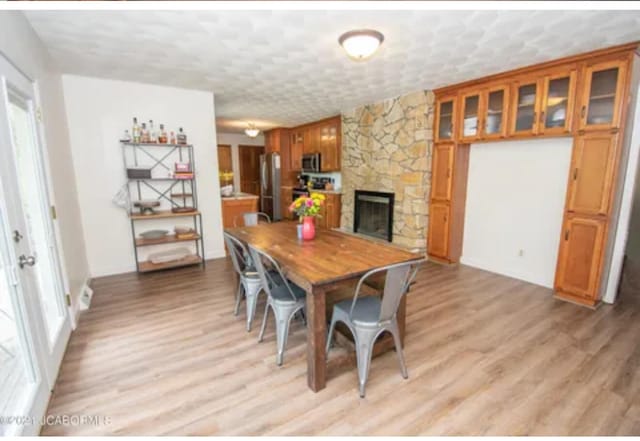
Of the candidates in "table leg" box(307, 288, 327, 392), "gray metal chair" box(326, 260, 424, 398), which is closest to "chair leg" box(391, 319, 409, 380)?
"gray metal chair" box(326, 260, 424, 398)

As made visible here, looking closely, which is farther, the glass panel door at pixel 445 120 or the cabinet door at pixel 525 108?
the glass panel door at pixel 445 120

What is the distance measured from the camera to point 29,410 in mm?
1611

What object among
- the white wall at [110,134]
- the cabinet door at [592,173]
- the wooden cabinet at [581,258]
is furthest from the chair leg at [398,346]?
the white wall at [110,134]

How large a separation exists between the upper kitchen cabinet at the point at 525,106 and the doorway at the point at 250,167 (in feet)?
24.4

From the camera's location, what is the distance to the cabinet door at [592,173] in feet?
9.67

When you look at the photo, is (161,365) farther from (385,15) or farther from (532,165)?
(532,165)

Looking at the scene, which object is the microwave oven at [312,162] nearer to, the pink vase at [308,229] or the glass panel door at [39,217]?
the pink vase at [308,229]

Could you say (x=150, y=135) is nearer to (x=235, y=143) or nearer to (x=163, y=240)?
(x=163, y=240)

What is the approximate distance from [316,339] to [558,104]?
11.6 feet

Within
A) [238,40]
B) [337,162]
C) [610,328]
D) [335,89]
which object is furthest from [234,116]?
[610,328]

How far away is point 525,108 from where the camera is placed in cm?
355

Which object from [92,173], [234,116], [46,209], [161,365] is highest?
[234,116]

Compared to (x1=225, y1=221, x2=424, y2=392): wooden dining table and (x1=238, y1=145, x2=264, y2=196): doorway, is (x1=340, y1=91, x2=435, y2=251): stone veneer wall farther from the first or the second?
(x1=238, y1=145, x2=264, y2=196): doorway

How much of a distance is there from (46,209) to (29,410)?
62.6 inches
